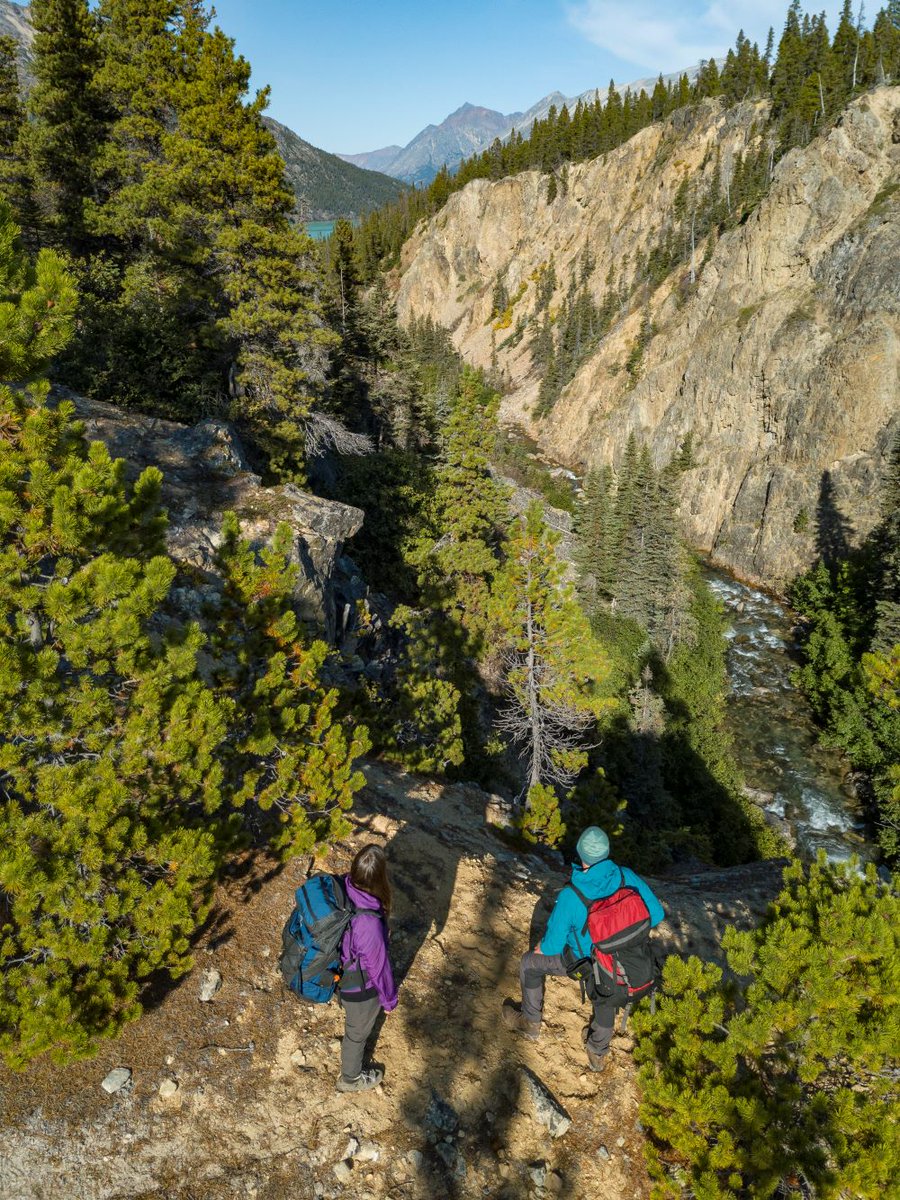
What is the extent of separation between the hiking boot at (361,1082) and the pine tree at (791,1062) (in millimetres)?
2227

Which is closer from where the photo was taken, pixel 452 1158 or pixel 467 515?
pixel 452 1158

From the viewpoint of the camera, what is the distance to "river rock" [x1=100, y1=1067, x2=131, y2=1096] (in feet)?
15.1

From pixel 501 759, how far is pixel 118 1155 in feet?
50.6

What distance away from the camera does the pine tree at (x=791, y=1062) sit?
11.9 ft

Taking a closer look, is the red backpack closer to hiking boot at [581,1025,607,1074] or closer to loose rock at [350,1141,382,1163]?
hiking boot at [581,1025,607,1074]

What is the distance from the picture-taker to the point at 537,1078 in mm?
5332

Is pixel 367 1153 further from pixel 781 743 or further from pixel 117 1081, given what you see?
pixel 781 743

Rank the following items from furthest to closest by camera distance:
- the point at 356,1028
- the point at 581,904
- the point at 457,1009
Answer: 1. the point at 457,1009
2. the point at 581,904
3. the point at 356,1028

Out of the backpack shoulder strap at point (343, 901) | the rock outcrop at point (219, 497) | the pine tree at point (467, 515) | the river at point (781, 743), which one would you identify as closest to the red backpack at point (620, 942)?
the backpack shoulder strap at point (343, 901)

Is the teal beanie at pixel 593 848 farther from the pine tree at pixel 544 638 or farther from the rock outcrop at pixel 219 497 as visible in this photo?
the rock outcrop at pixel 219 497

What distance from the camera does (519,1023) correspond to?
5.79 meters

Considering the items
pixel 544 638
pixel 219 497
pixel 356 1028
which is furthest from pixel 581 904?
pixel 219 497

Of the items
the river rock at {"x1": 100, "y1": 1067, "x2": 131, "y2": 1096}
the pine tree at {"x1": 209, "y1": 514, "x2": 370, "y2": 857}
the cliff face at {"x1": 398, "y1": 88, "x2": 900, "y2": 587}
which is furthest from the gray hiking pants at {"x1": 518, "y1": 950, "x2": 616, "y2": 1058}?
the cliff face at {"x1": 398, "y1": 88, "x2": 900, "y2": 587}

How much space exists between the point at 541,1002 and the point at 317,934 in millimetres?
2626
